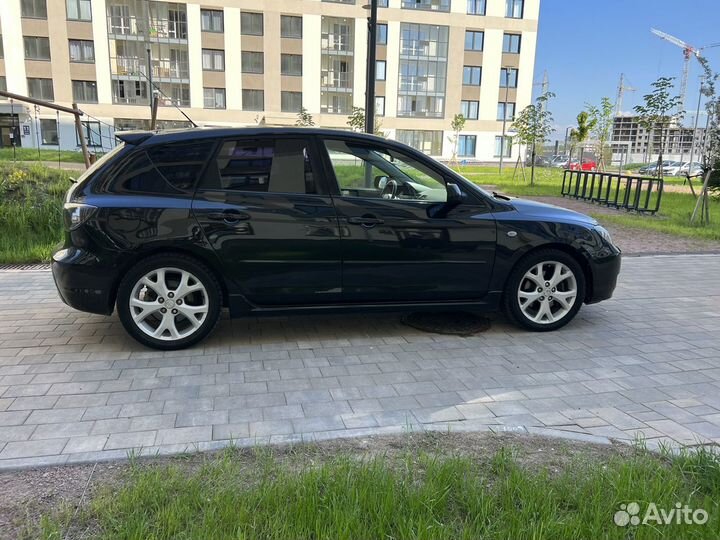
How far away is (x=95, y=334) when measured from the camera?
505cm

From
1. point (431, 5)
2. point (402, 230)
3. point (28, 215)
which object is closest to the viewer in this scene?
point (402, 230)

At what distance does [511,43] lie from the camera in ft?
183

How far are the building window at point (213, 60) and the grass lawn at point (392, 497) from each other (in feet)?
166

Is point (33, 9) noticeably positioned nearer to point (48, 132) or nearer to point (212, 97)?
point (48, 132)

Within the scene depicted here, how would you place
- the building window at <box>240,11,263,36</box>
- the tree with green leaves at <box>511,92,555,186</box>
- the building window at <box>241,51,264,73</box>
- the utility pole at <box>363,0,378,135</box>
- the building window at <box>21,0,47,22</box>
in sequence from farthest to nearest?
the building window at <box>241,51,264,73</box>, the building window at <box>240,11,263,36</box>, the building window at <box>21,0,47,22</box>, the tree with green leaves at <box>511,92,555,186</box>, the utility pole at <box>363,0,378,135</box>

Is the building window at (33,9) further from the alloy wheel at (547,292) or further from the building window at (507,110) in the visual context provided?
the alloy wheel at (547,292)

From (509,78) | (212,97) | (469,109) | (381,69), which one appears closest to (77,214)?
(212,97)

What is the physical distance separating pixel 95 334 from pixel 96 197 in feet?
4.34

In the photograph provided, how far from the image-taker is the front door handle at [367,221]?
473 centimetres

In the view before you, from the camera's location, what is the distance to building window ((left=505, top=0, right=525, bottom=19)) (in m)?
54.6

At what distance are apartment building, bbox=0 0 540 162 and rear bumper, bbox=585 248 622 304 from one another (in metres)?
41.8

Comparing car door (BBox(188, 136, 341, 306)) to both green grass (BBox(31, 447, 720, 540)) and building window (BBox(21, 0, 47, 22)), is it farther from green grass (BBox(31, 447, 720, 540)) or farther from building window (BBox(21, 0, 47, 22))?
building window (BBox(21, 0, 47, 22))

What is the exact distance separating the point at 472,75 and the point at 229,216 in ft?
181

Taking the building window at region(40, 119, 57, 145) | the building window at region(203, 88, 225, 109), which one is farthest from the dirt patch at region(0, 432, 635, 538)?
the building window at region(40, 119, 57, 145)
